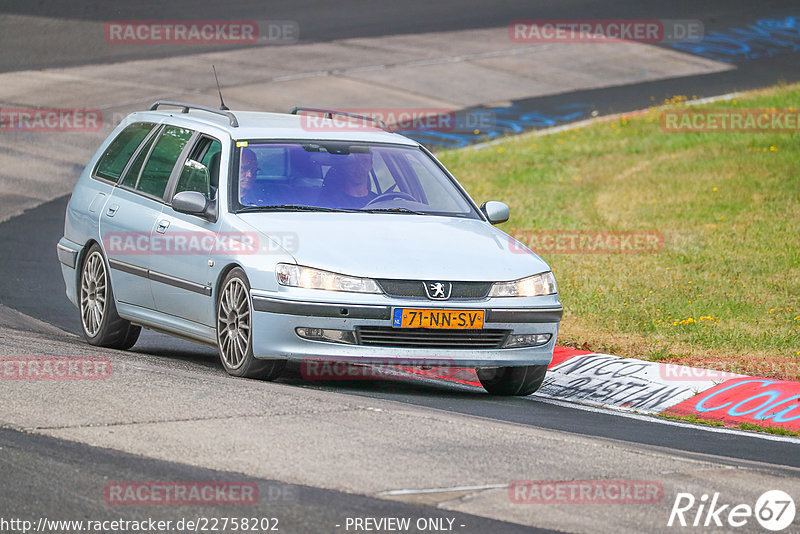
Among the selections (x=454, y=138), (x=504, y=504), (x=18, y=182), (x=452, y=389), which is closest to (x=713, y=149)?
(x=454, y=138)

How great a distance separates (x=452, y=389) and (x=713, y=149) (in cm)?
1248

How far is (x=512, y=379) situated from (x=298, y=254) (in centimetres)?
189

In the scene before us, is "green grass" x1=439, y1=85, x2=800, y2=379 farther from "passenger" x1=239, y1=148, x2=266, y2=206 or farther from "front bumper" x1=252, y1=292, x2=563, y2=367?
"passenger" x1=239, y1=148, x2=266, y2=206

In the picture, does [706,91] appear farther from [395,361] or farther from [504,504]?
[504,504]

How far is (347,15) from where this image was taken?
3481cm
